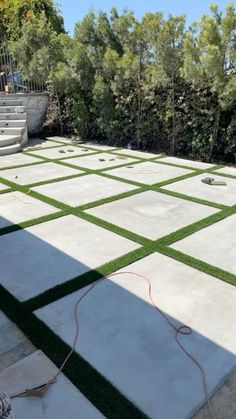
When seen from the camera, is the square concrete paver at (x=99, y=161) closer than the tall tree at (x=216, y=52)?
No

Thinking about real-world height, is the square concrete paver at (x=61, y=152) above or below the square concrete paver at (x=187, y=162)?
above

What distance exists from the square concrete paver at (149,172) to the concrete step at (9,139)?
3549 millimetres

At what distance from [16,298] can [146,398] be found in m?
1.44

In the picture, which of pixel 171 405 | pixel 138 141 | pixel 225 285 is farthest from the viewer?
pixel 138 141

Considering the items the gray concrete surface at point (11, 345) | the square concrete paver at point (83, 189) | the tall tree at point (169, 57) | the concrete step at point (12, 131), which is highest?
the tall tree at point (169, 57)

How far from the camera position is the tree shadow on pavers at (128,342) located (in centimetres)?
207

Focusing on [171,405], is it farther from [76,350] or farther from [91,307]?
[91,307]

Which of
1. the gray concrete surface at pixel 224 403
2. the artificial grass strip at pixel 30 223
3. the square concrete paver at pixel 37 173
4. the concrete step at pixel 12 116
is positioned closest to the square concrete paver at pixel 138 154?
the square concrete paver at pixel 37 173

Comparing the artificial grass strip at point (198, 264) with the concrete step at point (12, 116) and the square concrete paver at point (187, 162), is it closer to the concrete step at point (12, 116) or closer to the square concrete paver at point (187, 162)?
the square concrete paver at point (187, 162)

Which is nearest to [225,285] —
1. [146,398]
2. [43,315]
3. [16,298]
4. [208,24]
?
[146,398]

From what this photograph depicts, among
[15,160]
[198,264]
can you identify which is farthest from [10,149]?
[198,264]

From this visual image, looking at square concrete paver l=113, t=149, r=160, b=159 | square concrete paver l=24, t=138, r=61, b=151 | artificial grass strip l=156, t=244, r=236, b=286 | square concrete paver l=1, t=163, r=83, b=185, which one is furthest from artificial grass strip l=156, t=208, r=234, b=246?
square concrete paver l=24, t=138, r=61, b=151

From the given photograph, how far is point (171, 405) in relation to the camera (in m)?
1.99

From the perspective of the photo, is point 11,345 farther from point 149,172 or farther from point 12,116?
point 12,116
